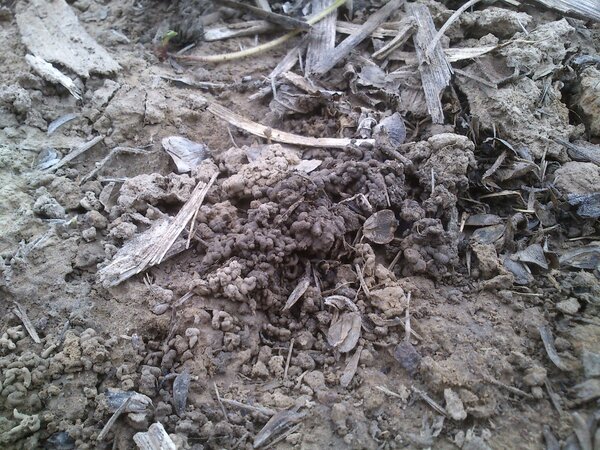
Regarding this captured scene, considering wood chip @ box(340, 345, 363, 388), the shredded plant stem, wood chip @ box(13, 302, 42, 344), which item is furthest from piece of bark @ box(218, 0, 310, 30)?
wood chip @ box(13, 302, 42, 344)

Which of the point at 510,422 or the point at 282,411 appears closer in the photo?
the point at 510,422

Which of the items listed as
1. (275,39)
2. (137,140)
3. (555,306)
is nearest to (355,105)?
(275,39)

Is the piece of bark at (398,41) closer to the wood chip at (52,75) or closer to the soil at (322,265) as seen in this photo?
the soil at (322,265)

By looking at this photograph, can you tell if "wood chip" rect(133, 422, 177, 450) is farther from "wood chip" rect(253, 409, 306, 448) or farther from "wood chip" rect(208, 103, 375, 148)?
"wood chip" rect(208, 103, 375, 148)

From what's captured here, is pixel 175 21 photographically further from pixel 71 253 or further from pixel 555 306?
pixel 555 306

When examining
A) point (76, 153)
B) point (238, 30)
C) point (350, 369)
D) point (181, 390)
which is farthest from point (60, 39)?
point (350, 369)

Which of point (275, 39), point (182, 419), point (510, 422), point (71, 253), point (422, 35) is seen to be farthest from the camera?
point (275, 39)

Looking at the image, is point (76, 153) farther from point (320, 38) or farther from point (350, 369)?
point (350, 369)
